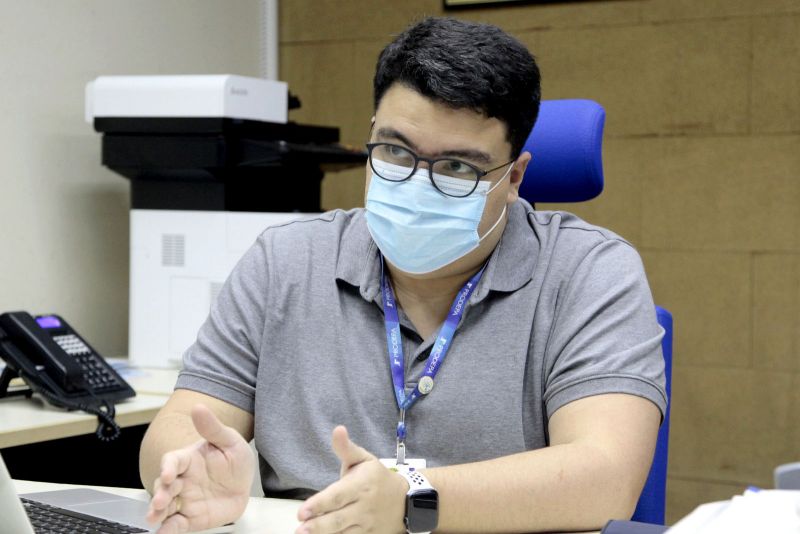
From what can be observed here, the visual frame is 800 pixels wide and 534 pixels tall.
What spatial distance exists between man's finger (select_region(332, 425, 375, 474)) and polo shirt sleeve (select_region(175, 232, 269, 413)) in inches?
18.4

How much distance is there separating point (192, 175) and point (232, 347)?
119 centimetres

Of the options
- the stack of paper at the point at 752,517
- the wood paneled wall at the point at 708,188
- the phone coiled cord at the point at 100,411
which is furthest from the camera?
the wood paneled wall at the point at 708,188

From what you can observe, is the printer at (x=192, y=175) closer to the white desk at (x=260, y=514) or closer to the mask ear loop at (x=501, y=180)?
the mask ear loop at (x=501, y=180)

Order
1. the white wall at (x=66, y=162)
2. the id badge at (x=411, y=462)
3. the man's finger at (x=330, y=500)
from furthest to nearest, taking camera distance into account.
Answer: the white wall at (x=66, y=162) → the id badge at (x=411, y=462) → the man's finger at (x=330, y=500)

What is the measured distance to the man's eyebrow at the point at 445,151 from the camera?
1480 mm

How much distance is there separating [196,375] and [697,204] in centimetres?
218

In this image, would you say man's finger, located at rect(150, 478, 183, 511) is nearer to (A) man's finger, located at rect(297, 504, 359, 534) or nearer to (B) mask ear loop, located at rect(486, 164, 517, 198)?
(A) man's finger, located at rect(297, 504, 359, 534)

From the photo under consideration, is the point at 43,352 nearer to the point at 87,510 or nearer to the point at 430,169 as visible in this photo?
the point at 87,510

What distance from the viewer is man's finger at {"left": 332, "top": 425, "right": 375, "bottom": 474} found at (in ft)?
3.51

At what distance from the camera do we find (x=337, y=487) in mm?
1075

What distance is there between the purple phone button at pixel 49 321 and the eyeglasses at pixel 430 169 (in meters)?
1.13

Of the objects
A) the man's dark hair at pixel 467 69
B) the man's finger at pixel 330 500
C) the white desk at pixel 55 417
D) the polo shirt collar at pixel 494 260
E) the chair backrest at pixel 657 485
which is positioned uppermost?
the man's dark hair at pixel 467 69

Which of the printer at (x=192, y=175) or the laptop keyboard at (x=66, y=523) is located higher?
the printer at (x=192, y=175)

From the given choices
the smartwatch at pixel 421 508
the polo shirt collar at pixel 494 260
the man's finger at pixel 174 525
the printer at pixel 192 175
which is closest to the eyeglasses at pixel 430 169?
the polo shirt collar at pixel 494 260
